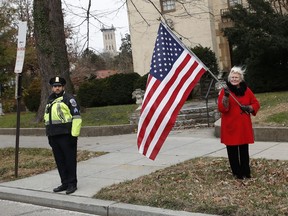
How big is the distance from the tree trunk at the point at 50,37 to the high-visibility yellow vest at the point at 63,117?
941cm

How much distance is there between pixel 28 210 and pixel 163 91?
8.97ft

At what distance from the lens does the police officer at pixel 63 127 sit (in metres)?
6.97

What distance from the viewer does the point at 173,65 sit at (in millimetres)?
6543

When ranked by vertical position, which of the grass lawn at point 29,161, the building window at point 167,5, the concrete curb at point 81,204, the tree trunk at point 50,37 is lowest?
the concrete curb at point 81,204

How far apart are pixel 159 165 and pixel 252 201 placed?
10.5ft

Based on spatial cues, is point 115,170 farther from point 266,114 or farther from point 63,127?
point 266,114

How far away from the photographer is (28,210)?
22.2ft

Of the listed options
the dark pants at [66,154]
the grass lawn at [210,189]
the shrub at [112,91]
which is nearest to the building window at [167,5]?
the shrub at [112,91]

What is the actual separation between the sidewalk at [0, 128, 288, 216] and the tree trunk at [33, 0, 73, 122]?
4795 millimetres

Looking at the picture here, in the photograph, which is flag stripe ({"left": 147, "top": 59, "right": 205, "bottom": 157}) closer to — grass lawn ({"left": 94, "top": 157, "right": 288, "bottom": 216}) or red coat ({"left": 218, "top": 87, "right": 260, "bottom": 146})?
red coat ({"left": 218, "top": 87, "right": 260, "bottom": 146})

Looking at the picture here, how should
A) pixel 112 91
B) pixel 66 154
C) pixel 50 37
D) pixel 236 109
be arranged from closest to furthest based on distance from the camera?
pixel 236 109, pixel 66 154, pixel 50 37, pixel 112 91

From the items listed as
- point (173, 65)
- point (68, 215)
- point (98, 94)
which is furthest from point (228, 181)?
point (98, 94)

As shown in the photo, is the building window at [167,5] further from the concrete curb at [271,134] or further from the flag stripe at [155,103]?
the flag stripe at [155,103]

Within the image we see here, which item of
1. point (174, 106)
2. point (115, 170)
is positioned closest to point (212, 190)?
point (174, 106)
